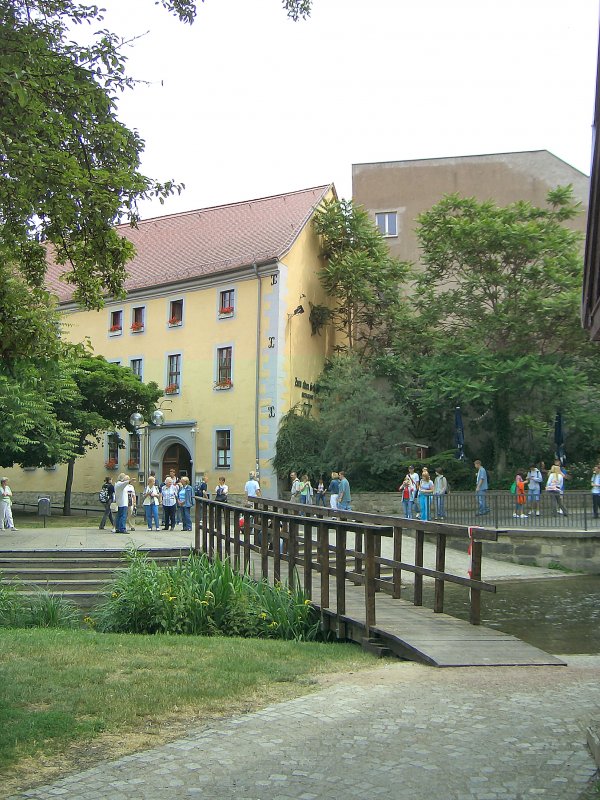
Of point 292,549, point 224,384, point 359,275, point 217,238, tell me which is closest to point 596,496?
point 292,549

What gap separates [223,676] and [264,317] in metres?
31.3

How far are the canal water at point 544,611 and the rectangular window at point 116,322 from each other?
29293mm

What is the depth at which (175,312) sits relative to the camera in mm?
41688

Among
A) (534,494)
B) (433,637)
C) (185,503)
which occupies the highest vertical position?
(534,494)

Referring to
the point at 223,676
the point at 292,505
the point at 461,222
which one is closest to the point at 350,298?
the point at 461,222

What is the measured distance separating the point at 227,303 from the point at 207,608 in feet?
99.2

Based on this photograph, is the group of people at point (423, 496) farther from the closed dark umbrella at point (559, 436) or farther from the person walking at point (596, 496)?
the closed dark umbrella at point (559, 436)

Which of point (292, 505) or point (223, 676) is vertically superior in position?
point (292, 505)

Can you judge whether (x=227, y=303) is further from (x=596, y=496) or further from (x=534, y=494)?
(x=596, y=496)

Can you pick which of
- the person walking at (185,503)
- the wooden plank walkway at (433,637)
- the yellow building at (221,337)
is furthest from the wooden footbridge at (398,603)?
the yellow building at (221,337)

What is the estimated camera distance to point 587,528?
22688mm

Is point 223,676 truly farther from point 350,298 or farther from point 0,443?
point 350,298

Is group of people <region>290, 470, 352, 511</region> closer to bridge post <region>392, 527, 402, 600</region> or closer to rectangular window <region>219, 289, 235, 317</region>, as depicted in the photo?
rectangular window <region>219, 289, 235, 317</region>

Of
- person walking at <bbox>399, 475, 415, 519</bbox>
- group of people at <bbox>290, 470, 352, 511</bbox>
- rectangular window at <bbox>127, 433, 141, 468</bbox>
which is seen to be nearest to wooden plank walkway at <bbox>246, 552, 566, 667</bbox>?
group of people at <bbox>290, 470, 352, 511</bbox>
